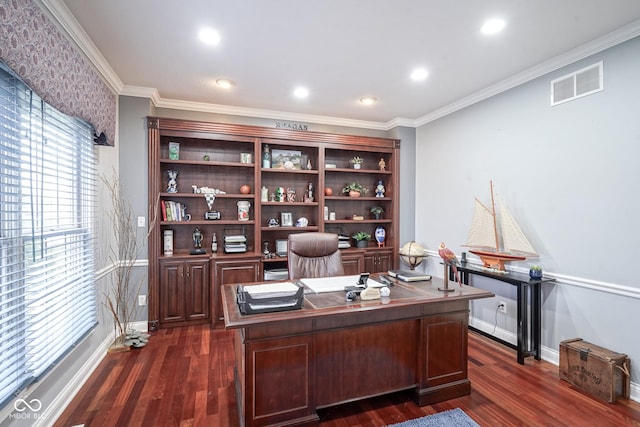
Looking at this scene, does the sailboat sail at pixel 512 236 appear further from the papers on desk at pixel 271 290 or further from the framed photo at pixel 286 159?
the framed photo at pixel 286 159

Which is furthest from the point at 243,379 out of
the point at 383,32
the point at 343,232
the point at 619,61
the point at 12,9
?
the point at 619,61

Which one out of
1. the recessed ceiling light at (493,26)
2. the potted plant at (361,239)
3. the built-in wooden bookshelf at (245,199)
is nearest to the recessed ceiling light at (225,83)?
the built-in wooden bookshelf at (245,199)

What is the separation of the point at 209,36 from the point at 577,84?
2959 millimetres

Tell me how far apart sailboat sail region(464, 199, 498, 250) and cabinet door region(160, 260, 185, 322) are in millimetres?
3194

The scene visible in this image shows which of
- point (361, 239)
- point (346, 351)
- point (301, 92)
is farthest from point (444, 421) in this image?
point (301, 92)

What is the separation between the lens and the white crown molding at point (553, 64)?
2.18 metres

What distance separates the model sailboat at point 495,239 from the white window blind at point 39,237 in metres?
3.51

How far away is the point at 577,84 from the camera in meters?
2.51

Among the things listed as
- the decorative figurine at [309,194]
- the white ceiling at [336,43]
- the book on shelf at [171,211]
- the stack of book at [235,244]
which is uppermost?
the white ceiling at [336,43]

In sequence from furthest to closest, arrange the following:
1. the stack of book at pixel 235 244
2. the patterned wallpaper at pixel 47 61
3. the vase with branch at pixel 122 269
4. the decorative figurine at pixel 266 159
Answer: the decorative figurine at pixel 266 159 → the stack of book at pixel 235 244 → the vase with branch at pixel 122 269 → the patterned wallpaper at pixel 47 61

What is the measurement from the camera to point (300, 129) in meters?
4.16

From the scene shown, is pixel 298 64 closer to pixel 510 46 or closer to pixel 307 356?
pixel 510 46

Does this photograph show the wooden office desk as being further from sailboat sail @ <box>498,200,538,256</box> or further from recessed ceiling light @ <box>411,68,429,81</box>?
recessed ceiling light @ <box>411,68,429,81</box>

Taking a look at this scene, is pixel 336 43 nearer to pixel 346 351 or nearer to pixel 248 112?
pixel 248 112
